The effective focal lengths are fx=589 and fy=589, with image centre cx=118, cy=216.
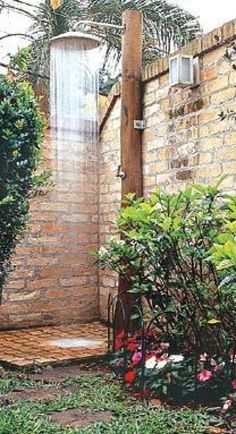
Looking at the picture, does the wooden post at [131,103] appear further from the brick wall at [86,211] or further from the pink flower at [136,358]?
the pink flower at [136,358]

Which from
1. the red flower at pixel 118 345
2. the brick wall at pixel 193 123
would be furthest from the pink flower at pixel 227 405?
the brick wall at pixel 193 123

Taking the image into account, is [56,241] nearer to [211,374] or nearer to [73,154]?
[73,154]

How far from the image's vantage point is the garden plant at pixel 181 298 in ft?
10.5

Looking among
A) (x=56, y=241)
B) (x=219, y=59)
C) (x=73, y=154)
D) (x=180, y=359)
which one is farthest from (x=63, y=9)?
(x=180, y=359)

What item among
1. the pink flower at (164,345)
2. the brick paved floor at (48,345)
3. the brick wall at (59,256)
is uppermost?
the brick wall at (59,256)

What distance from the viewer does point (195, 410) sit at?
3.01 meters

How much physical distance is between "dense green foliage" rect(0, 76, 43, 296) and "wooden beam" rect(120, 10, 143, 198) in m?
1.03

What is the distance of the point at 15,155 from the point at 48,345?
172 centimetres

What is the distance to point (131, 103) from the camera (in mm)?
4750

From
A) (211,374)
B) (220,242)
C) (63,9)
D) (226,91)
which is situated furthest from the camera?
(63,9)

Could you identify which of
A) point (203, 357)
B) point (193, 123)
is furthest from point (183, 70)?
point (203, 357)

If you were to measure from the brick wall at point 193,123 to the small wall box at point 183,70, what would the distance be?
71mm

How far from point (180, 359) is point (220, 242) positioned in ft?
3.40

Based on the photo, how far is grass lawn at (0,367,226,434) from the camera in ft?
8.80
